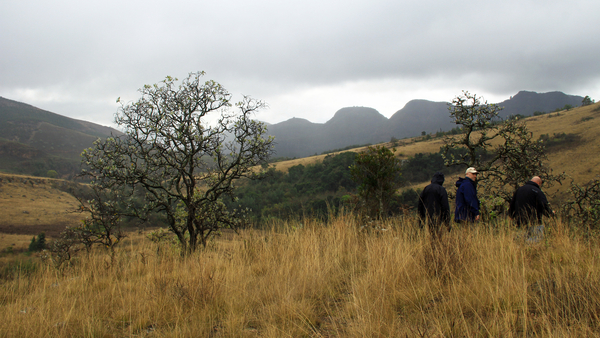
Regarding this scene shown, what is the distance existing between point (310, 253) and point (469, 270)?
2047mm

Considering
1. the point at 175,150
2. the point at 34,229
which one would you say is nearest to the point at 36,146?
the point at 34,229

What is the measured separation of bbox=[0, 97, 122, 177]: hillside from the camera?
101m

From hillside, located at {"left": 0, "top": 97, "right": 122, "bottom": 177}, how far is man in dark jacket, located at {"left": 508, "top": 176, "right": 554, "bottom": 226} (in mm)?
92406

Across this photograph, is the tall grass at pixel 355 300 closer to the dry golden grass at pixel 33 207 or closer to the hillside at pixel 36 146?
the dry golden grass at pixel 33 207

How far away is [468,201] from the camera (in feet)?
16.4

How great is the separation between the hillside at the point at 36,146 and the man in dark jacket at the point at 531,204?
92406mm

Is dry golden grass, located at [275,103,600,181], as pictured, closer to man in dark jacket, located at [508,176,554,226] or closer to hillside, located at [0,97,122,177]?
man in dark jacket, located at [508,176,554,226]

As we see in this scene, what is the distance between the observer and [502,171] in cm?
992

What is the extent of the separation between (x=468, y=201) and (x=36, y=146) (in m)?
196

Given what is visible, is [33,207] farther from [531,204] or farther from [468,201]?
[531,204]

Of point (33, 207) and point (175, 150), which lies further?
point (33, 207)

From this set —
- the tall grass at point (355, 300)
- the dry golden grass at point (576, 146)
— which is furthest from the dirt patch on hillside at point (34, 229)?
the tall grass at point (355, 300)

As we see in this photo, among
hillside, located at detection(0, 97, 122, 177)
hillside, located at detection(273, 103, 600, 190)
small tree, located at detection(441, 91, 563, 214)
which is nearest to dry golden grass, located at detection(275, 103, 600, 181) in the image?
hillside, located at detection(273, 103, 600, 190)

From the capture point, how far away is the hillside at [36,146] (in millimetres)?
100812
